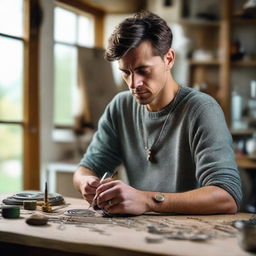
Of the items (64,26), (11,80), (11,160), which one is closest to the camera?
(11,80)

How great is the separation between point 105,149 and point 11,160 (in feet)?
6.04

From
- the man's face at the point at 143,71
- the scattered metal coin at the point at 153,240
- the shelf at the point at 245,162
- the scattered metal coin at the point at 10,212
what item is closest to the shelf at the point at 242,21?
the shelf at the point at 245,162

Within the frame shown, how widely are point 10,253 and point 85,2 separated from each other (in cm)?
351

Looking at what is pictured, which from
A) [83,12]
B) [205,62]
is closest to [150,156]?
[83,12]

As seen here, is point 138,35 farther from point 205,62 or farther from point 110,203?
point 205,62

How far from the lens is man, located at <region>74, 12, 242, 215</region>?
1.72 metres

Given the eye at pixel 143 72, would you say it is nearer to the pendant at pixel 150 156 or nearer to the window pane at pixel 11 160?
the pendant at pixel 150 156

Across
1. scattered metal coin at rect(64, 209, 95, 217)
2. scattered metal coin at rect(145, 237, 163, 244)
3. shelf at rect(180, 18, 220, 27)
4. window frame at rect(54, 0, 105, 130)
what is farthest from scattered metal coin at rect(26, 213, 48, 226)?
shelf at rect(180, 18, 220, 27)

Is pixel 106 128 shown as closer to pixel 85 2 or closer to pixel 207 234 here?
pixel 207 234

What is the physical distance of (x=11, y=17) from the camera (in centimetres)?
367

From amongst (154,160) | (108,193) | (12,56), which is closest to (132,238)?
(108,193)

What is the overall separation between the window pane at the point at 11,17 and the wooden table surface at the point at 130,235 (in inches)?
88.0

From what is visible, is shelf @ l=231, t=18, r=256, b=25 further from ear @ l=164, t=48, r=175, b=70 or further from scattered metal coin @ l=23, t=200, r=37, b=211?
scattered metal coin @ l=23, t=200, r=37, b=211

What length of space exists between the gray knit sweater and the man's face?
0.17m
